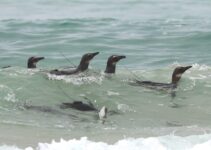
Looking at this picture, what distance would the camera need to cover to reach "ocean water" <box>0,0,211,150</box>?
12141 millimetres

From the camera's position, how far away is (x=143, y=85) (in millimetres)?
17141

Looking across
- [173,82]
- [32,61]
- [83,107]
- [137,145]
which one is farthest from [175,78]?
[137,145]

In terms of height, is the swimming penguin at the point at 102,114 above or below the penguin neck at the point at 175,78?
below

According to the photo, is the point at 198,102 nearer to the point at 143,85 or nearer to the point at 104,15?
the point at 143,85

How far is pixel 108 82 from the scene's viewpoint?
57.5ft

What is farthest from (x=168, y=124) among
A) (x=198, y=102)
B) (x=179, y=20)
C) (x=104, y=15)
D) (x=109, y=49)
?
(x=104, y=15)

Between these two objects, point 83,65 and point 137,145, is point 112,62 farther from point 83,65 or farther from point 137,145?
point 137,145

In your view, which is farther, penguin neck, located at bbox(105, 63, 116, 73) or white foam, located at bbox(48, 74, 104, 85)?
penguin neck, located at bbox(105, 63, 116, 73)

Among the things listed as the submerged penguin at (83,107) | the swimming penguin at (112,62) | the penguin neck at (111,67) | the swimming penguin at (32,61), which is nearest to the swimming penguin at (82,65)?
the swimming penguin at (112,62)

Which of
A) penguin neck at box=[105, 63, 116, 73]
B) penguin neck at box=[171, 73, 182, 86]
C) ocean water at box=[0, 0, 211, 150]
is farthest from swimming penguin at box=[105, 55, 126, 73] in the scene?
penguin neck at box=[171, 73, 182, 86]

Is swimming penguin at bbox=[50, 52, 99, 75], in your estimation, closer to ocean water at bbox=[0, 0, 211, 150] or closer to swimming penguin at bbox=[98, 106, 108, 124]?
ocean water at bbox=[0, 0, 211, 150]

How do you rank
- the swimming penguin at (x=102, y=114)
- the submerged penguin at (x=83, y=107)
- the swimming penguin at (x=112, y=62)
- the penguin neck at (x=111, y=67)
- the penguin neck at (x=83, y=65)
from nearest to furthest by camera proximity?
the swimming penguin at (x=102, y=114), the submerged penguin at (x=83, y=107), the penguin neck at (x=83, y=65), the swimming penguin at (x=112, y=62), the penguin neck at (x=111, y=67)

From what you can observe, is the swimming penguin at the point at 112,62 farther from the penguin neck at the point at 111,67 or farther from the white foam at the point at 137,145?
the white foam at the point at 137,145

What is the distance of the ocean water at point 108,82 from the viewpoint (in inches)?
478
